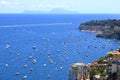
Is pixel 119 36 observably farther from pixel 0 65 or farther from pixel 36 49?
pixel 0 65

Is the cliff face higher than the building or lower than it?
lower

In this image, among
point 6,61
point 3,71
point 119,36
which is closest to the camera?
point 3,71

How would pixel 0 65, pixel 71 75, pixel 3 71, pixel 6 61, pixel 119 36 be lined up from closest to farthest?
pixel 71 75
pixel 3 71
pixel 0 65
pixel 6 61
pixel 119 36

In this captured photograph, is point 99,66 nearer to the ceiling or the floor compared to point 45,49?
nearer to the ceiling

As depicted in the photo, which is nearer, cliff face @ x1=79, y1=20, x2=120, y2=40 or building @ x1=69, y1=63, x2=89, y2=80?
building @ x1=69, y1=63, x2=89, y2=80

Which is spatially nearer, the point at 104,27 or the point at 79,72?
the point at 79,72

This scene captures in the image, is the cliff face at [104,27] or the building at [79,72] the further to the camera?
the cliff face at [104,27]

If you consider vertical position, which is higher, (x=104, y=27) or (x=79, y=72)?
(x=79, y=72)

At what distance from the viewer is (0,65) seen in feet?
186

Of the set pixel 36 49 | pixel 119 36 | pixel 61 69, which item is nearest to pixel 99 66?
pixel 61 69

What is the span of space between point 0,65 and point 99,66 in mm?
19779

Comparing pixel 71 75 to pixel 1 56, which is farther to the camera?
pixel 1 56

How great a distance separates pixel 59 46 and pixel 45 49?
5.44 meters

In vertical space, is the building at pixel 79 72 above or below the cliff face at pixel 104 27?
above
